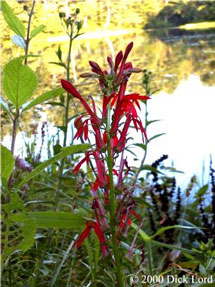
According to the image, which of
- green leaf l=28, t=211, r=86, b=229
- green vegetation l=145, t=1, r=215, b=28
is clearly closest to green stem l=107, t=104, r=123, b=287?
green leaf l=28, t=211, r=86, b=229

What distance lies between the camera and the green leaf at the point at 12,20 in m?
0.32

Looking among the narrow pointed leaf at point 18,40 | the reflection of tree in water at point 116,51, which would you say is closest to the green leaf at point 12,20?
the narrow pointed leaf at point 18,40

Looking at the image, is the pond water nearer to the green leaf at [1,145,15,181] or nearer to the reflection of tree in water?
the reflection of tree in water

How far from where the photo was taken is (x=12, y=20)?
34cm

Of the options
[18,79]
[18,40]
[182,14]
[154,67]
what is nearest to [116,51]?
[154,67]

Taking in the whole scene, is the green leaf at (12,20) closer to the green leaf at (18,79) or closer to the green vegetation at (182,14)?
the green leaf at (18,79)

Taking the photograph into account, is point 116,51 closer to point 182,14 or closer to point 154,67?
point 154,67

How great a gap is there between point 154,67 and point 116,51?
0.81 ft

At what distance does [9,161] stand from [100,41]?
2.67m

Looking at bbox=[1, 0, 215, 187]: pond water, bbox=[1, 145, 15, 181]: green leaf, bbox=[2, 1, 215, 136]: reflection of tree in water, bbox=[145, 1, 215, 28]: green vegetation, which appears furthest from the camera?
bbox=[145, 1, 215, 28]: green vegetation

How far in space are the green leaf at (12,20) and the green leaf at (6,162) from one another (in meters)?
0.12

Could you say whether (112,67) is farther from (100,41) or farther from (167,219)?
(100,41)

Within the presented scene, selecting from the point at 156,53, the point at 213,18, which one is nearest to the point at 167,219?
the point at 156,53

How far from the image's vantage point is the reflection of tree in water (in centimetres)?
200
